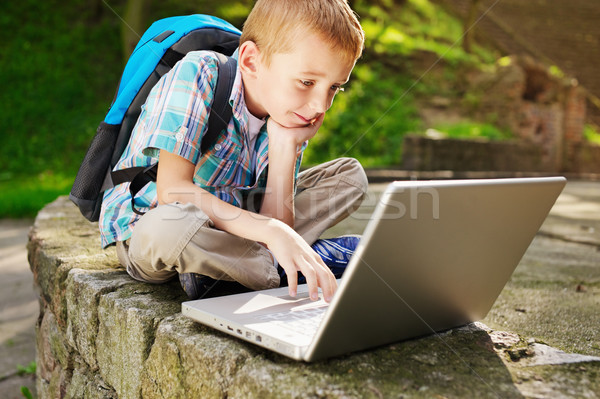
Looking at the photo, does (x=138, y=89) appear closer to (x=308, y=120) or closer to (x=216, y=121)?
(x=216, y=121)

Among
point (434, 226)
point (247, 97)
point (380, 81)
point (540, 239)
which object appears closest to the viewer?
point (434, 226)

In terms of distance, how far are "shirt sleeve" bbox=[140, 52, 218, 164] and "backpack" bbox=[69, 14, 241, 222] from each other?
75 millimetres

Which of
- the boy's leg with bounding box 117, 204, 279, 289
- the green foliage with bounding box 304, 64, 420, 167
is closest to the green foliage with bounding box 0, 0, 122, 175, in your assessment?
the green foliage with bounding box 304, 64, 420, 167

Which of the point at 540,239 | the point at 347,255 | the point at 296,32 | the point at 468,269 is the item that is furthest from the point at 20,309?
the point at 540,239

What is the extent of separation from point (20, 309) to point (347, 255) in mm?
1925

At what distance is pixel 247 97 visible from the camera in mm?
1587

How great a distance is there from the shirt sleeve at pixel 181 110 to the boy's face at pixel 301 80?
147 mm

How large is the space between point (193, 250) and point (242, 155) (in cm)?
38

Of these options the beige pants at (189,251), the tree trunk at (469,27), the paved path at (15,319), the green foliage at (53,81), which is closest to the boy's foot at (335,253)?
the beige pants at (189,251)

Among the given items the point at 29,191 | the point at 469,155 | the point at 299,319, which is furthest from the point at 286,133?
the point at 469,155

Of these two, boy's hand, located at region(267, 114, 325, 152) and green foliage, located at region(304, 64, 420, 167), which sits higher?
boy's hand, located at region(267, 114, 325, 152)

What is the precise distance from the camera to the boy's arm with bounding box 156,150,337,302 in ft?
4.00

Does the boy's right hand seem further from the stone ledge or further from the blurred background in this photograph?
the blurred background

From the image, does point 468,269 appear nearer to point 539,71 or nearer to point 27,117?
point 27,117
